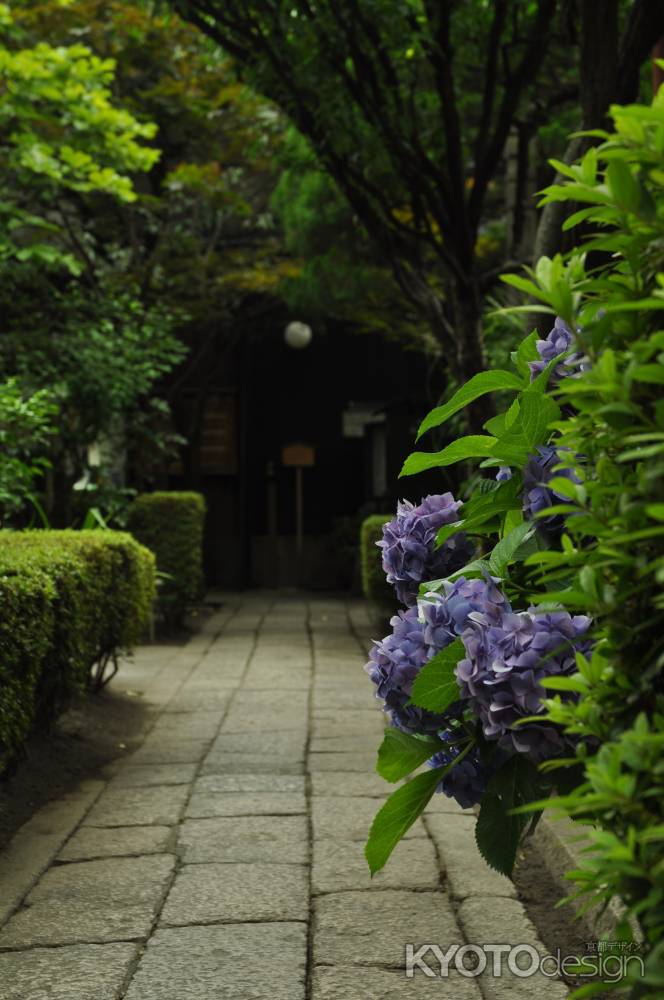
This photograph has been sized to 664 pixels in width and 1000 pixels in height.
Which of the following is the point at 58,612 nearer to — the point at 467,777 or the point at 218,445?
the point at 467,777

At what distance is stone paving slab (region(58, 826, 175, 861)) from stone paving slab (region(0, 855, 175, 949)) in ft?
0.28

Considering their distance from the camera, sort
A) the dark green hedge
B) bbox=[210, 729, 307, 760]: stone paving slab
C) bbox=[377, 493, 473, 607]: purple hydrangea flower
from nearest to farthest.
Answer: bbox=[377, 493, 473, 607]: purple hydrangea flower, bbox=[210, 729, 307, 760]: stone paving slab, the dark green hedge

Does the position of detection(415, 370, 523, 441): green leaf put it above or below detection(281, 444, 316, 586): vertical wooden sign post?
above

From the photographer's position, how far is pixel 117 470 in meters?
12.3

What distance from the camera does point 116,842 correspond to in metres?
4.24

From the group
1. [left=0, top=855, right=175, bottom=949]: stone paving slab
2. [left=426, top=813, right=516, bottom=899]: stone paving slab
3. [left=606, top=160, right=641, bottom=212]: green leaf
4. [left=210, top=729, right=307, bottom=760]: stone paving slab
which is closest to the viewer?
[left=606, top=160, right=641, bottom=212]: green leaf

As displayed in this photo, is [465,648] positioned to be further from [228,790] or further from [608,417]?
[228,790]

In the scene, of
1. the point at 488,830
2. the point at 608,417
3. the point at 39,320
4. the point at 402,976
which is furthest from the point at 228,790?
the point at 39,320

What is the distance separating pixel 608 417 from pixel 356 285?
12015mm

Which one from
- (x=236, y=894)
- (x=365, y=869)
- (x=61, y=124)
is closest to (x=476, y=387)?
(x=236, y=894)

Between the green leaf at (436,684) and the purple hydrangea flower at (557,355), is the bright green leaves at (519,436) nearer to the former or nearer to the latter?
the purple hydrangea flower at (557,355)

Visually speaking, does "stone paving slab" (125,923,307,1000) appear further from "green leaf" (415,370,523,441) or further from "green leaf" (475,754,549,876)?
"green leaf" (415,370,523,441)

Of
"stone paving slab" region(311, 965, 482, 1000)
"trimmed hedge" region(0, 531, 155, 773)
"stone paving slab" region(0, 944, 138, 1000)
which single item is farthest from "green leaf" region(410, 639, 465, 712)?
"trimmed hedge" region(0, 531, 155, 773)

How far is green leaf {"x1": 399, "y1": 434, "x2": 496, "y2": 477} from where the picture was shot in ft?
6.25
